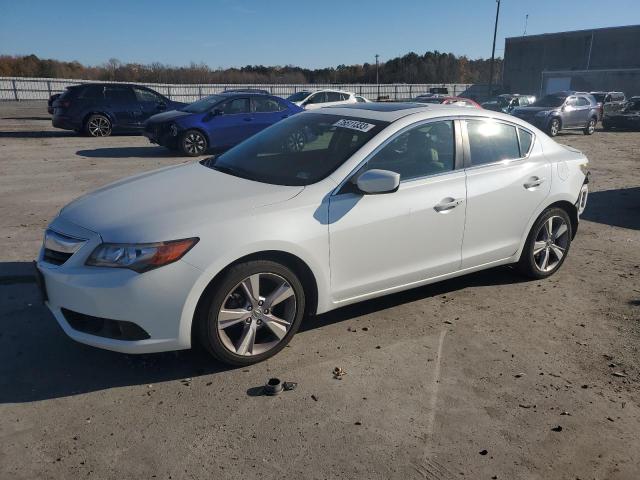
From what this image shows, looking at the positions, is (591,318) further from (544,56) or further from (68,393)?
(544,56)

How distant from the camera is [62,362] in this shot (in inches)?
139

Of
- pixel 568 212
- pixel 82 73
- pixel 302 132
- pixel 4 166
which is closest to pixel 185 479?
pixel 302 132

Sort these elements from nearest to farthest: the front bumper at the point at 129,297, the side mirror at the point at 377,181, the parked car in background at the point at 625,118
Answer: the front bumper at the point at 129,297
the side mirror at the point at 377,181
the parked car in background at the point at 625,118

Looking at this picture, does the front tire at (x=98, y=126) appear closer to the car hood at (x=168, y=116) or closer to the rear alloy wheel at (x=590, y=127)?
the car hood at (x=168, y=116)

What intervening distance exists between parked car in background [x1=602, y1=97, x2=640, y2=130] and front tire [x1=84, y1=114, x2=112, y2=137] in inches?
760

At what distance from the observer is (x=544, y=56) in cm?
5309

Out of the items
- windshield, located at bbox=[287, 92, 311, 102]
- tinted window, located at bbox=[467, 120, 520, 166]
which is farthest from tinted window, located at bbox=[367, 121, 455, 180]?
windshield, located at bbox=[287, 92, 311, 102]

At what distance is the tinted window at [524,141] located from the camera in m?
4.71

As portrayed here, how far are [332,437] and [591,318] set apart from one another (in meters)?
2.60

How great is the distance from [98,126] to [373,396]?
50.8 ft

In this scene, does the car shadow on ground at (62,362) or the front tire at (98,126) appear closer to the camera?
the car shadow on ground at (62,362)

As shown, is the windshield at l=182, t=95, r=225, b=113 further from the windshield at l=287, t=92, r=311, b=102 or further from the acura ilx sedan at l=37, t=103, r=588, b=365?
the acura ilx sedan at l=37, t=103, r=588, b=365

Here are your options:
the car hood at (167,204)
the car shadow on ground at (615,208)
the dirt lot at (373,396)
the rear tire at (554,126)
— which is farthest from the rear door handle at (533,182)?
the rear tire at (554,126)

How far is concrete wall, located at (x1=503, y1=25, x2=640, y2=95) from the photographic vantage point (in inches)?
1801
